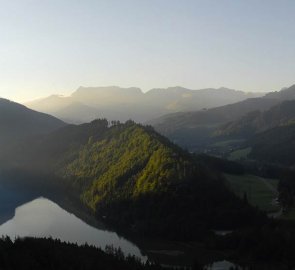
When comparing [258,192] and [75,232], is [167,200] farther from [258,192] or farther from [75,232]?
[258,192]

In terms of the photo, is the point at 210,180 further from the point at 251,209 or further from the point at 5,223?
the point at 5,223

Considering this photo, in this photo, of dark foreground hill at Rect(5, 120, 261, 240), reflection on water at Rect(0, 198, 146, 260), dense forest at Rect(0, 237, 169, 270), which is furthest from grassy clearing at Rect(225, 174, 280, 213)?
dense forest at Rect(0, 237, 169, 270)

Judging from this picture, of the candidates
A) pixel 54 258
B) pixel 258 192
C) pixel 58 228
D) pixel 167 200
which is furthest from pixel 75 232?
pixel 258 192

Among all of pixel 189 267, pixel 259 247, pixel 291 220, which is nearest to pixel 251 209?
pixel 291 220

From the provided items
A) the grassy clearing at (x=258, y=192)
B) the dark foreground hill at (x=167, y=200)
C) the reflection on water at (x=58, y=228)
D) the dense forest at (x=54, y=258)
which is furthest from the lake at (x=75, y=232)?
the grassy clearing at (x=258, y=192)

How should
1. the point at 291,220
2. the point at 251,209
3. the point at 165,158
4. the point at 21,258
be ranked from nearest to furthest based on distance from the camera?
the point at 21,258, the point at 291,220, the point at 251,209, the point at 165,158

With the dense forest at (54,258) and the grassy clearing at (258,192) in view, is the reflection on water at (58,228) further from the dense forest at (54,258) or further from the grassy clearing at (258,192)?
the grassy clearing at (258,192)
